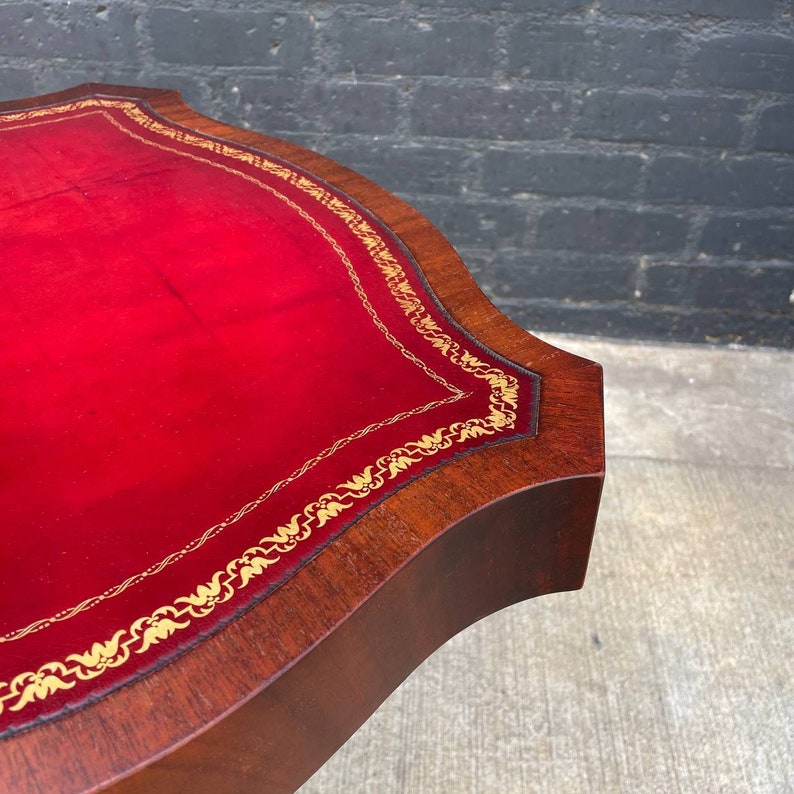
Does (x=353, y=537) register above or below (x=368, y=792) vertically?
above

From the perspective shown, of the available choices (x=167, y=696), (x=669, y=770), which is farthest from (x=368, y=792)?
(x=167, y=696)

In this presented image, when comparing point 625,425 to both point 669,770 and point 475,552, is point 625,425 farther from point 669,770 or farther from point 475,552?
point 475,552

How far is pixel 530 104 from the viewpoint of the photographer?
2055mm

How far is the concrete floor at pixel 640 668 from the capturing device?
1.39 metres

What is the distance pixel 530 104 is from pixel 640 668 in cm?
127

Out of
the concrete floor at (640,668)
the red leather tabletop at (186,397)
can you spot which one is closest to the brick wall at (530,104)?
the concrete floor at (640,668)

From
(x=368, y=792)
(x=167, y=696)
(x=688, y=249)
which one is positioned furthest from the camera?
(x=688, y=249)

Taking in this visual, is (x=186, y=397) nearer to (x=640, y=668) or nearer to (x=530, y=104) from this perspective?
(x=640, y=668)

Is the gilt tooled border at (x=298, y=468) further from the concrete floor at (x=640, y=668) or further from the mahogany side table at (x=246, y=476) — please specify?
the concrete floor at (x=640, y=668)

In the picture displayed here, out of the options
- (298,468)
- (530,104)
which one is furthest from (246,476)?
(530,104)

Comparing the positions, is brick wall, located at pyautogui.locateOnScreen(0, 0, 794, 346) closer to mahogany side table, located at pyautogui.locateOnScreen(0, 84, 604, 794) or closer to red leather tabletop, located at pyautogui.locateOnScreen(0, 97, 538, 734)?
red leather tabletop, located at pyautogui.locateOnScreen(0, 97, 538, 734)

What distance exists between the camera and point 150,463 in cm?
79

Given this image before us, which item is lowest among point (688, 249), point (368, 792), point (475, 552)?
point (368, 792)

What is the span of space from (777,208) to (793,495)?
28.3 inches
